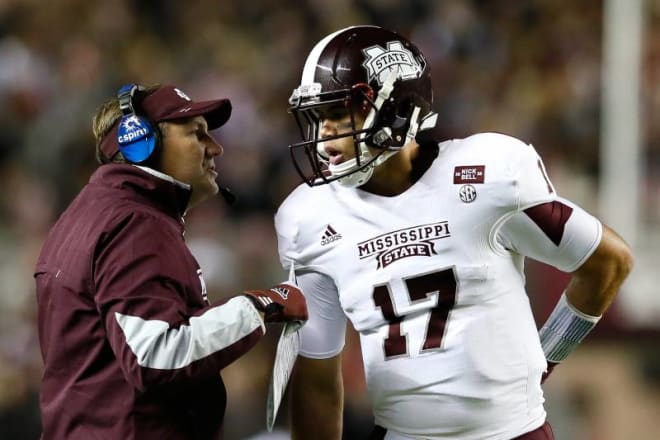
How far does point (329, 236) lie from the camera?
289cm

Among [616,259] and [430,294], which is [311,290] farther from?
[616,259]

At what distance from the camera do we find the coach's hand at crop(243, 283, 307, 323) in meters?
2.62

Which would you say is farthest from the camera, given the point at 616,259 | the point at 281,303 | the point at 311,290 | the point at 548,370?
the point at 548,370

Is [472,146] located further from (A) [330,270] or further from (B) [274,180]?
(B) [274,180]

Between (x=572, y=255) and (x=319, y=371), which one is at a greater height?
(x=572, y=255)

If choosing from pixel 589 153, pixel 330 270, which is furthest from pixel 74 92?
pixel 330 270

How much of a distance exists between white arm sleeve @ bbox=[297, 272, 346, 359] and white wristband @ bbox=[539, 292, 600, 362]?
504mm

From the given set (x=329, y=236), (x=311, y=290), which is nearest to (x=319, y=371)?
(x=311, y=290)

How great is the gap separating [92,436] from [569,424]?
11.6ft

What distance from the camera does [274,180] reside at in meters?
6.54

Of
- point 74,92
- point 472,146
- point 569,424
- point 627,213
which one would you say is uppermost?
point 472,146

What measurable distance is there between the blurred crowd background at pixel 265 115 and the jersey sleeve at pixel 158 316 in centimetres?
249

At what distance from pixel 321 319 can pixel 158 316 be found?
0.64 metres

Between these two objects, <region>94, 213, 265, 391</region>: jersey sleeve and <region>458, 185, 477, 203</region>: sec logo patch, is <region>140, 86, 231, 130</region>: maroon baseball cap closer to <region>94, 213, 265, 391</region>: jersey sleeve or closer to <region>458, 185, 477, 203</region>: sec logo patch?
<region>94, 213, 265, 391</region>: jersey sleeve
